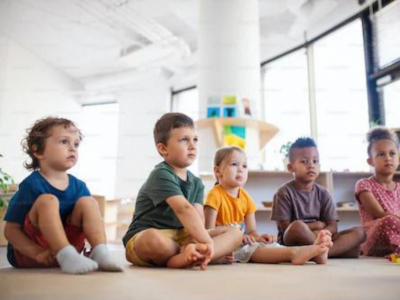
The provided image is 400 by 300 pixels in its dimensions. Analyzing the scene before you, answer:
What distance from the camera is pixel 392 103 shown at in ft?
8.82

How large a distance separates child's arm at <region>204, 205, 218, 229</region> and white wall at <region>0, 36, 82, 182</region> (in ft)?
7.90

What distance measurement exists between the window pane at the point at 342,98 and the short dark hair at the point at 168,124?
1.93m

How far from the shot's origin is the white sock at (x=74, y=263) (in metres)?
0.75

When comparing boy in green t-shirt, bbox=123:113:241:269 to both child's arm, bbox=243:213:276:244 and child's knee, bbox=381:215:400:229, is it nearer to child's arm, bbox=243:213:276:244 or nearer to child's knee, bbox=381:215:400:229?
child's arm, bbox=243:213:276:244

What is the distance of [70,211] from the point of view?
0.96 m

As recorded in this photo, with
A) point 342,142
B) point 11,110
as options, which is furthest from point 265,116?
point 11,110

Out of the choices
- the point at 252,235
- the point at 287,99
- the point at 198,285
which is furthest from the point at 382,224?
the point at 287,99

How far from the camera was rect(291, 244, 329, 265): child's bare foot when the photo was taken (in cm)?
99

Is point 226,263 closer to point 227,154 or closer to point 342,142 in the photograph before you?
point 227,154

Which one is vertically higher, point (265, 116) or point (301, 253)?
point (265, 116)

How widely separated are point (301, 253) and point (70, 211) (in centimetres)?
60

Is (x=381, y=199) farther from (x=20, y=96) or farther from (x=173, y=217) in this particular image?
(x=20, y=96)

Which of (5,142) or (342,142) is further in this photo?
(5,142)

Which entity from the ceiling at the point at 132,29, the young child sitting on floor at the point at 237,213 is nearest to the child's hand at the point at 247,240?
the young child sitting on floor at the point at 237,213
